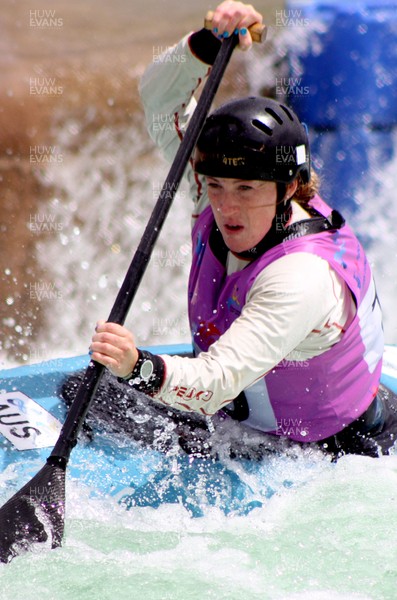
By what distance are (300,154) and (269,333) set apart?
1.69 feet

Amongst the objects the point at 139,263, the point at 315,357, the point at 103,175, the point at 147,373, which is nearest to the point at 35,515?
the point at 147,373

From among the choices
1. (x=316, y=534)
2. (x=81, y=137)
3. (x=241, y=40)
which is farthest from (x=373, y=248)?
(x=316, y=534)

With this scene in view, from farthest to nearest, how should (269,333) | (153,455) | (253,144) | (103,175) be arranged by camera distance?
(103,175) < (153,455) < (253,144) < (269,333)

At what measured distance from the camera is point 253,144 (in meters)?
2.16

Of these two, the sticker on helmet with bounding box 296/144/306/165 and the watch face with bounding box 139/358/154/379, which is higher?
the sticker on helmet with bounding box 296/144/306/165

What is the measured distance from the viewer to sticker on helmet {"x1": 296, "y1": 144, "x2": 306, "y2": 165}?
2.23 meters

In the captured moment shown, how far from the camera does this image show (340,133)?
4.53 meters

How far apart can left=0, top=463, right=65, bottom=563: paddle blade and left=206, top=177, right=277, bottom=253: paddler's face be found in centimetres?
70

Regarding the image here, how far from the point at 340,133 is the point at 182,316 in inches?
47.2

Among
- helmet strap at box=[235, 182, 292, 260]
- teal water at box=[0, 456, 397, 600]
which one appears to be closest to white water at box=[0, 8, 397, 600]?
teal water at box=[0, 456, 397, 600]

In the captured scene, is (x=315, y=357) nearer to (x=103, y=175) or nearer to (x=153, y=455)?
(x=153, y=455)

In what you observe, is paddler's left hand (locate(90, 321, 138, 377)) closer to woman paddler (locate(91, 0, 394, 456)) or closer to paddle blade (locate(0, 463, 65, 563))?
woman paddler (locate(91, 0, 394, 456))

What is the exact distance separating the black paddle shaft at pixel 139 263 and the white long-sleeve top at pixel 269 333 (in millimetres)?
241

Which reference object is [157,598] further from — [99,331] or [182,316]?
[182,316]
